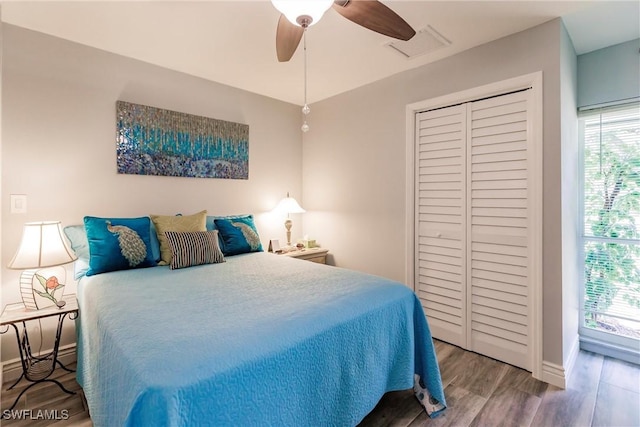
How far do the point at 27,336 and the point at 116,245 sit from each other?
2.71 ft

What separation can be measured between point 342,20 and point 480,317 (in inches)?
98.1

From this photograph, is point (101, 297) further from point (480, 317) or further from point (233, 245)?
point (480, 317)

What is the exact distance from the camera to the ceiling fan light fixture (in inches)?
51.4

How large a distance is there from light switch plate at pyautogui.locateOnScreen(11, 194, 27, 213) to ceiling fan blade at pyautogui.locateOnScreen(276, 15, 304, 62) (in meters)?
2.11

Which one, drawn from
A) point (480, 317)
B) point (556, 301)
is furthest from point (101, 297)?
point (556, 301)

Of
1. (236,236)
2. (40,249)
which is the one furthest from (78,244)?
(236,236)

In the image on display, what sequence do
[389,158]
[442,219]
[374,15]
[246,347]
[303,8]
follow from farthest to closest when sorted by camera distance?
[389,158] → [442,219] → [374,15] → [303,8] → [246,347]

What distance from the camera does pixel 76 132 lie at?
2400mm

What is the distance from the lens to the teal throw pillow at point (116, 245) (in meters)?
2.10

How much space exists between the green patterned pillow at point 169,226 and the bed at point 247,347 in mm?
261

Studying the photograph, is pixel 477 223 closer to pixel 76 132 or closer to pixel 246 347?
pixel 246 347

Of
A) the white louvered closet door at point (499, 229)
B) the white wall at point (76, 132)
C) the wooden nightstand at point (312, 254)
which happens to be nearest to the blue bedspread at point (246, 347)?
the white wall at point (76, 132)

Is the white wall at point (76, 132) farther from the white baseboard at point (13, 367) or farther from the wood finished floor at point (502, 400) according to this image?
the wood finished floor at point (502, 400)

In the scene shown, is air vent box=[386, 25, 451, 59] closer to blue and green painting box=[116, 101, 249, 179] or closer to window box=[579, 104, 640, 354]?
window box=[579, 104, 640, 354]
